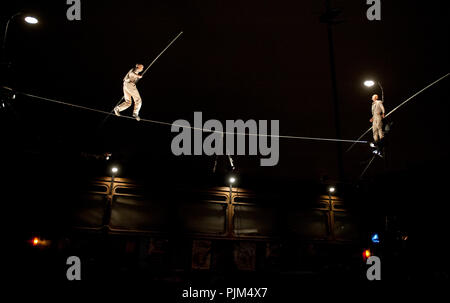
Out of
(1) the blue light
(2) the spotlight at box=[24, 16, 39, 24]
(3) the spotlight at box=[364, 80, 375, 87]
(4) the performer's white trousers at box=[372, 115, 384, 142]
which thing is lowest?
(1) the blue light

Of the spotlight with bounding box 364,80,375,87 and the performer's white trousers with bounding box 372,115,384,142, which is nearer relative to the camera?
the performer's white trousers with bounding box 372,115,384,142

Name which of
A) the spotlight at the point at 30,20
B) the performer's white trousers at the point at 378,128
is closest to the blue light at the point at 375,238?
the performer's white trousers at the point at 378,128

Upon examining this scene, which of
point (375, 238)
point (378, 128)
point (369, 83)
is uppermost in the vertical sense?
point (369, 83)

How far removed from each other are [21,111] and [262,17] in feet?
17.8

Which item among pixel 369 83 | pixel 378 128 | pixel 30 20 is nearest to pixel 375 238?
pixel 369 83

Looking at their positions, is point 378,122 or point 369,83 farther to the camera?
point 369,83

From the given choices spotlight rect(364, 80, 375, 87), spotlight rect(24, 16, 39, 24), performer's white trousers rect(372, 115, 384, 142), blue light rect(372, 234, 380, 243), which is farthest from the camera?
blue light rect(372, 234, 380, 243)

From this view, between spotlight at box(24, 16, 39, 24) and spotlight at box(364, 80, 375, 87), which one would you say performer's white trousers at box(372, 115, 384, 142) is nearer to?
spotlight at box(364, 80, 375, 87)

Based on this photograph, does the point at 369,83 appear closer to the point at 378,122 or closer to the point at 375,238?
the point at 378,122

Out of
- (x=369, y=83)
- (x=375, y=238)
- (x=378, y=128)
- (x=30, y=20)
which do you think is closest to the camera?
(x=30, y=20)

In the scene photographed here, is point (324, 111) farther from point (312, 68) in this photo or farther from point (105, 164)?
point (105, 164)

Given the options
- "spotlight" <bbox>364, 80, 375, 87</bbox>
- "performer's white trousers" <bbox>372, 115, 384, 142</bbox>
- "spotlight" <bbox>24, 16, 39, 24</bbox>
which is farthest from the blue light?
"spotlight" <bbox>24, 16, 39, 24</bbox>

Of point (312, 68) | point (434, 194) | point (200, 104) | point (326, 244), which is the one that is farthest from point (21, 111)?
point (434, 194)

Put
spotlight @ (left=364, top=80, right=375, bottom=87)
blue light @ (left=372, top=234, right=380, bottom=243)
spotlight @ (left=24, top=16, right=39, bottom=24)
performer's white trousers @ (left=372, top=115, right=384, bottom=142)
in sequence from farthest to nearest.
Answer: blue light @ (left=372, top=234, right=380, bottom=243), spotlight @ (left=364, top=80, right=375, bottom=87), performer's white trousers @ (left=372, top=115, right=384, bottom=142), spotlight @ (left=24, top=16, right=39, bottom=24)
